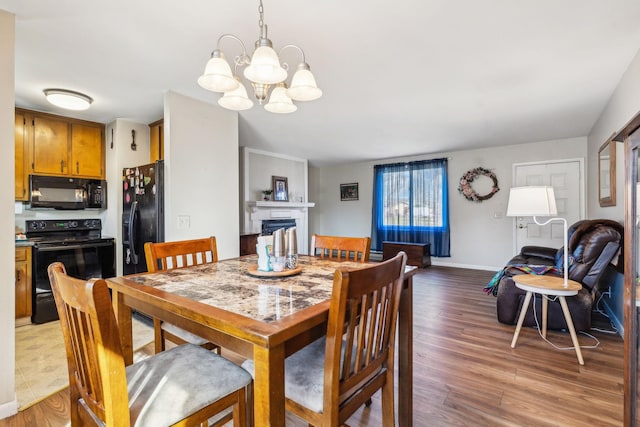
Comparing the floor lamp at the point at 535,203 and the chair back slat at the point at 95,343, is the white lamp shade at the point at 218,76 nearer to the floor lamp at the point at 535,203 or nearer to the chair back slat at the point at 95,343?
the chair back slat at the point at 95,343

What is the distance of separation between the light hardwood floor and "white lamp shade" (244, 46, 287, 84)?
181 centimetres

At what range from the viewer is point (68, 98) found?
291cm

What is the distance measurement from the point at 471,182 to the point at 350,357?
5.52 metres

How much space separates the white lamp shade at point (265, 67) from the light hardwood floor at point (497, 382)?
1807 millimetres

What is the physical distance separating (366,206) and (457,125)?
3199mm

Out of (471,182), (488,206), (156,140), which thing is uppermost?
(156,140)

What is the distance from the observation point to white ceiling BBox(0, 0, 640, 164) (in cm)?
182

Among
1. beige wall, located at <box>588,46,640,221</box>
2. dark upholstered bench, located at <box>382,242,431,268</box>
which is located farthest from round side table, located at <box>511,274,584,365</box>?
dark upholstered bench, located at <box>382,242,431,268</box>

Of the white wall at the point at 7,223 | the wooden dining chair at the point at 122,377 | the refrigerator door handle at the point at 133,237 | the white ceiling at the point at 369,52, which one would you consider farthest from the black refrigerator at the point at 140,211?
the wooden dining chair at the point at 122,377

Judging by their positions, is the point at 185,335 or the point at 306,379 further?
the point at 185,335

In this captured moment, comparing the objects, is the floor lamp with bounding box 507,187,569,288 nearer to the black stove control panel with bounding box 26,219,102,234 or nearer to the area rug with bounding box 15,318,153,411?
the area rug with bounding box 15,318,153,411

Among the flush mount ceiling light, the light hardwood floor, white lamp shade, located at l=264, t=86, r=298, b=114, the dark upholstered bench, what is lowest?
the light hardwood floor

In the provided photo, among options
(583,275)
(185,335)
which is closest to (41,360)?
(185,335)

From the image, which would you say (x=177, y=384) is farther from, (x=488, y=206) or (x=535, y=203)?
(x=488, y=206)
